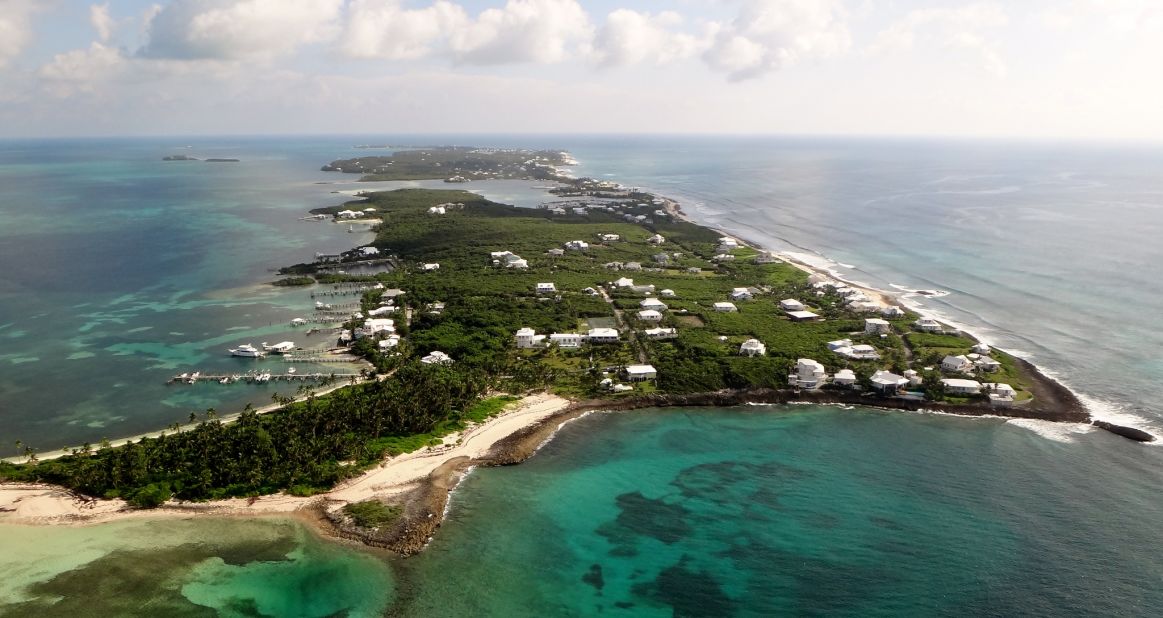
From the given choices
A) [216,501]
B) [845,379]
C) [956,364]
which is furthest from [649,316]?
[216,501]

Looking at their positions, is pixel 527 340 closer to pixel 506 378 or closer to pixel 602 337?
pixel 602 337

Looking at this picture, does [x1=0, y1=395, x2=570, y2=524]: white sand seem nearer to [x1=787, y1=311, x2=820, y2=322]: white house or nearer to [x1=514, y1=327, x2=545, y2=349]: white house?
[x1=514, y1=327, x2=545, y2=349]: white house

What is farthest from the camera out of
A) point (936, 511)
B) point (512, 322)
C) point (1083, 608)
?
point (512, 322)

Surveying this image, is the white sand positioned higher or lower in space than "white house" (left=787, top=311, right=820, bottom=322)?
lower

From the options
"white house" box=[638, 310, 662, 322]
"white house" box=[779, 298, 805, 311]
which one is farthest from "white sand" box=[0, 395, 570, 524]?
"white house" box=[779, 298, 805, 311]

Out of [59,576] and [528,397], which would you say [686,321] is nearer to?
[528,397]

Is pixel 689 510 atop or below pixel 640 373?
below

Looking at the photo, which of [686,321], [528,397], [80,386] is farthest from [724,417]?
[80,386]
